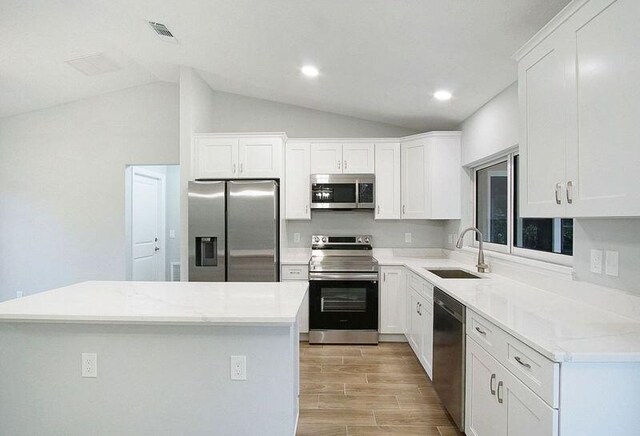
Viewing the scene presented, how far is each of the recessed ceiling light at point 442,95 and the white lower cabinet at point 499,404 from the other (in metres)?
2.16

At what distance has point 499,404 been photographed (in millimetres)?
1535

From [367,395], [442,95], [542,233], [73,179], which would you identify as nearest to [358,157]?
[442,95]

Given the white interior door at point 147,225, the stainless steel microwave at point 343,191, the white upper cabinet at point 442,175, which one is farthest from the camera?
the white interior door at point 147,225

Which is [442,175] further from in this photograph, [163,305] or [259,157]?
[163,305]

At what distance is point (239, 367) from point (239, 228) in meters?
1.87

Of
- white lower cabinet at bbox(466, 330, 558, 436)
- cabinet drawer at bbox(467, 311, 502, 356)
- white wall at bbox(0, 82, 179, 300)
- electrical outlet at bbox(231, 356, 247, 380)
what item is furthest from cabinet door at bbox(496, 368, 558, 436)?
white wall at bbox(0, 82, 179, 300)

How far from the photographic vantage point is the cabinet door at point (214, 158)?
364 centimetres

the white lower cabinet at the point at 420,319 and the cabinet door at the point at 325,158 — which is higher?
the cabinet door at the point at 325,158

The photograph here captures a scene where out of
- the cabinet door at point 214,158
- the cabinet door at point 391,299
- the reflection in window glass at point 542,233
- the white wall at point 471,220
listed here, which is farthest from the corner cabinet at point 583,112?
the cabinet door at point 214,158

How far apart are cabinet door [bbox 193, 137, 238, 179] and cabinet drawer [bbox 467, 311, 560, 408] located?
285 cm

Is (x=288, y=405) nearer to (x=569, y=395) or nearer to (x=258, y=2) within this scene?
(x=569, y=395)

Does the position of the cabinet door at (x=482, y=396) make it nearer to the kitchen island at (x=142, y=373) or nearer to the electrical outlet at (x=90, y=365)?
the kitchen island at (x=142, y=373)

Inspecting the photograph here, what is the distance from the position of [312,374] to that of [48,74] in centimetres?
426

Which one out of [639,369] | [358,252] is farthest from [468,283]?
[358,252]
